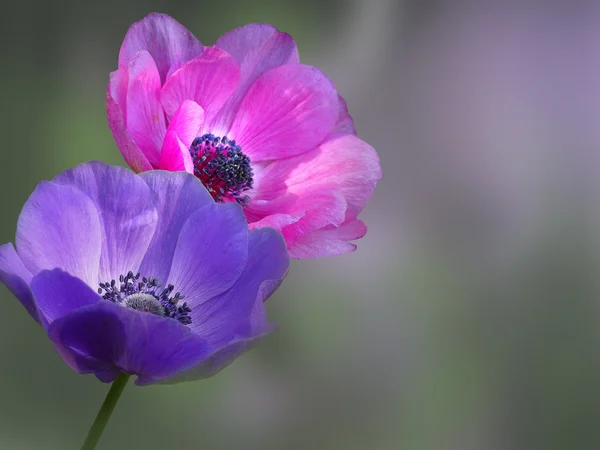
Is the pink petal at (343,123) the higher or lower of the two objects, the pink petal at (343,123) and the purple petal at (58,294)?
the higher

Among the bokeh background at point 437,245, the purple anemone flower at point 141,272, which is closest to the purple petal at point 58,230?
the purple anemone flower at point 141,272

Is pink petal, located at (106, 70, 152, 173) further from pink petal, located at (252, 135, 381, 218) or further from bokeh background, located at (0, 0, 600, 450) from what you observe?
bokeh background, located at (0, 0, 600, 450)

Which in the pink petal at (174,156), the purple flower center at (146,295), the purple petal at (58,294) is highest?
the pink petal at (174,156)

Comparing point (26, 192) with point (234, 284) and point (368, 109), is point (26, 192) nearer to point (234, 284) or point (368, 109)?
point (368, 109)

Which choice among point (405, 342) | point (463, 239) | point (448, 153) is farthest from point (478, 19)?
point (405, 342)

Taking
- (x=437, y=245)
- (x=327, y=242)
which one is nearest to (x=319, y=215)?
(x=327, y=242)

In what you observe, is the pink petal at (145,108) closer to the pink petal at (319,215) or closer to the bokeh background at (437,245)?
the pink petal at (319,215)

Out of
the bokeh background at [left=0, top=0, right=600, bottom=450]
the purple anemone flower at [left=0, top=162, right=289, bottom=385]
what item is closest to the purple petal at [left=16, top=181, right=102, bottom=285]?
the purple anemone flower at [left=0, top=162, right=289, bottom=385]
